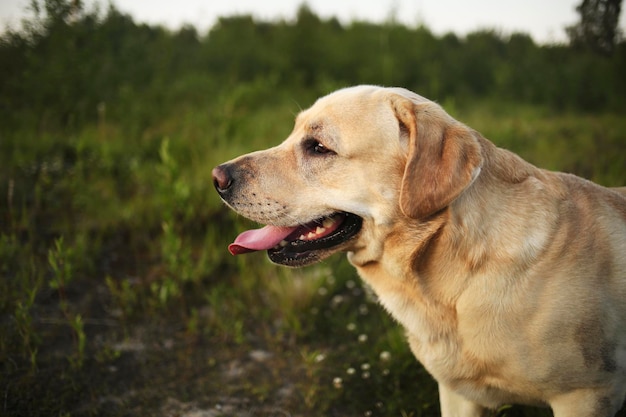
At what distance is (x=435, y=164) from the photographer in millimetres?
2010

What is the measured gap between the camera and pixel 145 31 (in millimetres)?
6965

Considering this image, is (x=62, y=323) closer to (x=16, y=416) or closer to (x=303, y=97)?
(x=16, y=416)

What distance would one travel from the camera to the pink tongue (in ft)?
8.04

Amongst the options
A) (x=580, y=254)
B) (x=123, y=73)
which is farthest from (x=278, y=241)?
(x=123, y=73)

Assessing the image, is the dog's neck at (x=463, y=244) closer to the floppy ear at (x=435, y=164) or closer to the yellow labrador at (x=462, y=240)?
the yellow labrador at (x=462, y=240)

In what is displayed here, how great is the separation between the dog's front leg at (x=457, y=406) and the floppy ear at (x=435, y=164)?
0.95m

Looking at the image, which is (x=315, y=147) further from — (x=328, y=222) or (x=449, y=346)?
(x=449, y=346)

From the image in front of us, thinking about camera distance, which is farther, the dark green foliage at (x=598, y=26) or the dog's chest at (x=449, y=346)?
the dark green foliage at (x=598, y=26)

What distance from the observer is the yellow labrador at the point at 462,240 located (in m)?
1.97

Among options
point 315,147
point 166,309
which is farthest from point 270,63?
point 315,147

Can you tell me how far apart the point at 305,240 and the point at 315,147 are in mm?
449

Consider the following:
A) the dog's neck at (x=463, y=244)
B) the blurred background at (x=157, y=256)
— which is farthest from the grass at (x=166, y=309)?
the dog's neck at (x=463, y=244)

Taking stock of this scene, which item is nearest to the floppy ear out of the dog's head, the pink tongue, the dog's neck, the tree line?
the dog's head

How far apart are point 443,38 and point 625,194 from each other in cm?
1037
